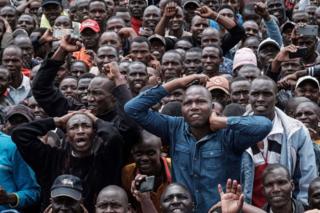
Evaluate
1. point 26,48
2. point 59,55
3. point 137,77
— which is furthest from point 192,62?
point 59,55

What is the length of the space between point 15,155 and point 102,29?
17.6 ft

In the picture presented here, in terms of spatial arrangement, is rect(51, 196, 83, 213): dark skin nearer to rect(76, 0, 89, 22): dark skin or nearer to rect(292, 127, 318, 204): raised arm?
rect(292, 127, 318, 204): raised arm

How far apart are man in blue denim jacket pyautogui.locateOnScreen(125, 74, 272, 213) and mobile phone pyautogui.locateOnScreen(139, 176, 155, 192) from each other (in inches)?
17.5

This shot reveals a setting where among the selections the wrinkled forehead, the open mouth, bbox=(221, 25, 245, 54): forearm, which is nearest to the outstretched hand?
the open mouth

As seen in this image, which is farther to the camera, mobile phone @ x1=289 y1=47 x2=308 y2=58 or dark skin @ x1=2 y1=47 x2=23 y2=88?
dark skin @ x1=2 y1=47 x2=23 y2=88

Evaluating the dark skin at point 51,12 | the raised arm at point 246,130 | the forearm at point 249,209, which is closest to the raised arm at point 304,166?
the raised arm at point 246,130

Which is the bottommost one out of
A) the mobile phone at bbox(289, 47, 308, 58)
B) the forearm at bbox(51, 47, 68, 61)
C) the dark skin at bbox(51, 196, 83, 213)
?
the dark skin at bbox(51, 196, 83, 213)

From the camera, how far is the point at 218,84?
436 inches

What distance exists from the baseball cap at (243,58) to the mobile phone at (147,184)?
4.09 meters

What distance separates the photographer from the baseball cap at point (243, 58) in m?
12.4

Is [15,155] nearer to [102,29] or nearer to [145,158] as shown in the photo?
[145,158]

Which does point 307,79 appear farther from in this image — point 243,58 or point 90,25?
point 90,25

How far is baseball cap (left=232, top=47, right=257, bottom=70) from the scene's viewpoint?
40.6ft

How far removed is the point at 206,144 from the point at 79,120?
116cm
